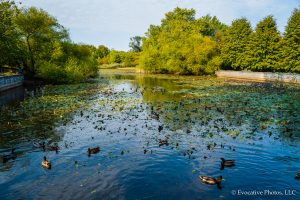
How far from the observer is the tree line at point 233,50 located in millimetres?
64562

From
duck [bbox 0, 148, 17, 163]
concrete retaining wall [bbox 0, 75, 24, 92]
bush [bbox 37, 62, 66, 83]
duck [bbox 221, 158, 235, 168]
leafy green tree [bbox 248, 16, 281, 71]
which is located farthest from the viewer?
leafy green tree [bbox 248, 16, 281, 71]

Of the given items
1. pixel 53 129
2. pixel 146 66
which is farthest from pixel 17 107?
pixel 146 66

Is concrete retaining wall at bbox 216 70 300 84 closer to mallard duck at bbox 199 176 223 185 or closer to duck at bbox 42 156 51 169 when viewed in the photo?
mallard duck at bbox 199 176 223 185

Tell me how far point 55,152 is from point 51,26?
5566cm

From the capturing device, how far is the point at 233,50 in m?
80.4

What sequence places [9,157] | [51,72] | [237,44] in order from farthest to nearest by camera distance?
1. [237,44]
2. [51,72]
3. [9,157]

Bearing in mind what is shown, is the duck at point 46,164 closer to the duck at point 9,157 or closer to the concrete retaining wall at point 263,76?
the duck at point 9,157

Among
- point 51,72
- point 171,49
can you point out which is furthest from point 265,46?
point 51,72

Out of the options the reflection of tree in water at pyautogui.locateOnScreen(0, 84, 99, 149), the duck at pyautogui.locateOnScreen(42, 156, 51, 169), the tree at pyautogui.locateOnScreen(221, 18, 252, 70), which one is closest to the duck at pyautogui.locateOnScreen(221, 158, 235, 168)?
the duck at pyautogui.locateOnScreen(42, 156, 51, 169)

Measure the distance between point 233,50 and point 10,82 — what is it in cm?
5636

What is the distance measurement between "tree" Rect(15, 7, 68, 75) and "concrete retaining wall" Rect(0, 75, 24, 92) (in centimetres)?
852

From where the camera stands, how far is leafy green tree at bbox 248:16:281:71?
69250 millimetres

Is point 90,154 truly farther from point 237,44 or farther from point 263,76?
point 237,44

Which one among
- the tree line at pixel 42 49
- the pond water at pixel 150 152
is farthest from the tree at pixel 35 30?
the pond water at pixel 150 152
